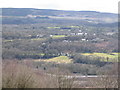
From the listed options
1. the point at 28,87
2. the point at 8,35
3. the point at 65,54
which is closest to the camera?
the point at 28,87

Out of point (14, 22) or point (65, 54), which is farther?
point (14, 22)

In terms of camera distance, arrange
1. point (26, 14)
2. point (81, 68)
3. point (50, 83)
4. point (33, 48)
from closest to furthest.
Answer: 1. point (50, 83)
2. point (81, 68)
3. point (33, 48)
4. point (26, 14)

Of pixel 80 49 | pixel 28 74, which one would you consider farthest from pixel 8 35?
pixel 28 74

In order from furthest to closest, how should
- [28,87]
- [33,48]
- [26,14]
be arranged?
[26,14]
[33,48]
[28,87]

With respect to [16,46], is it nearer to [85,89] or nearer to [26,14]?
[85,89]

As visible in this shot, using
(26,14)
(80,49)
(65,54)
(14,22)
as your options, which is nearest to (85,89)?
(65,54)

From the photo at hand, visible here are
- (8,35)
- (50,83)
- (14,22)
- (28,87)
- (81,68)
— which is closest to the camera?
(28,87)

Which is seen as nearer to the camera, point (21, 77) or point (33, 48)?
point (21, 77)

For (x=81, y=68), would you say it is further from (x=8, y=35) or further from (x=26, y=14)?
(x=26, y=14)
